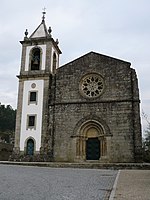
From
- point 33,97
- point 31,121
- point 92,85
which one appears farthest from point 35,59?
point 92,85

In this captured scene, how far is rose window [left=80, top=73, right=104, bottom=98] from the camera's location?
23.5m

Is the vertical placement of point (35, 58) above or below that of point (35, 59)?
above

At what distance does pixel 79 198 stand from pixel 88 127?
17.0 metres

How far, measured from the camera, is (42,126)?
23.9 metres

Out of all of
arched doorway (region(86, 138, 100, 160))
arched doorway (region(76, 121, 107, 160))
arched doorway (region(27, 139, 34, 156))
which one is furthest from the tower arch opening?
arched doorway (region(86, 138, 100, 160))

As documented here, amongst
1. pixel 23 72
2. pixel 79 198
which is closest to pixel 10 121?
pixel 23 72

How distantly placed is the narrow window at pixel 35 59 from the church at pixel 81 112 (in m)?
0.76

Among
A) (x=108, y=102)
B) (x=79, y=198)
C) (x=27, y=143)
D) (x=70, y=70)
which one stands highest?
(x=70, y=70)

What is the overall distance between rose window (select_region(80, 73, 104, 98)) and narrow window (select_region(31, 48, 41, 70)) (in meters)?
5.42

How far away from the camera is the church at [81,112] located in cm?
2164

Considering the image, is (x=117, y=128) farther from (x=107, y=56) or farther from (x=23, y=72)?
(x=23, y=72)

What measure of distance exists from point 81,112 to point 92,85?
8.89 feet

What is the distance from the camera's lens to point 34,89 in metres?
25.4

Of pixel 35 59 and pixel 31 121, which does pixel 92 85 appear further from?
pixel 35 59
